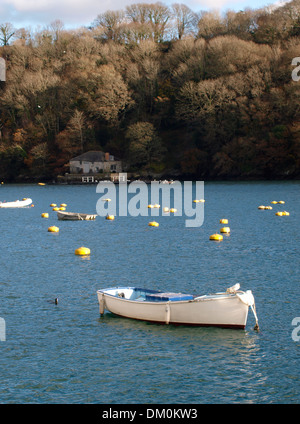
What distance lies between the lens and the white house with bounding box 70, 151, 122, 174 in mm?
144375

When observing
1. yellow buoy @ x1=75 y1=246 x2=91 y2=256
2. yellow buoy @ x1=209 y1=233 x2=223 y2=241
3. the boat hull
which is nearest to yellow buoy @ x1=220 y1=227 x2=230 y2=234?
yellow buoy @ x1=209 y1=233 x2=223 y2=241

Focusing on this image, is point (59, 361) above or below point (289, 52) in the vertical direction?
below

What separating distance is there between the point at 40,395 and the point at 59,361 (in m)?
2.67

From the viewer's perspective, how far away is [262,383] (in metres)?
18.4

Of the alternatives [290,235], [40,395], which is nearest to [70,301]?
[40,395]

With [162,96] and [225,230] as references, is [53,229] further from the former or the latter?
[162,96]

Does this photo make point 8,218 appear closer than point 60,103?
Yes

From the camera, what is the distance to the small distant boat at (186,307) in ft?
74.6

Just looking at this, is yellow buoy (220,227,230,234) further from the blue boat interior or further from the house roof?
the house roof

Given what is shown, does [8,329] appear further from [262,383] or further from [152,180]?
[152,180]

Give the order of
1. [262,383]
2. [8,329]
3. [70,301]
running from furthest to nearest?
[70,301] < [8,329] < [262,383]

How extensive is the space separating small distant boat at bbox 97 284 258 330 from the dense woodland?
9811 cm

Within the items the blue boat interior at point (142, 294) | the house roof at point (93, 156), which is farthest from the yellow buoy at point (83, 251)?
the house roof at point (93, 156)
